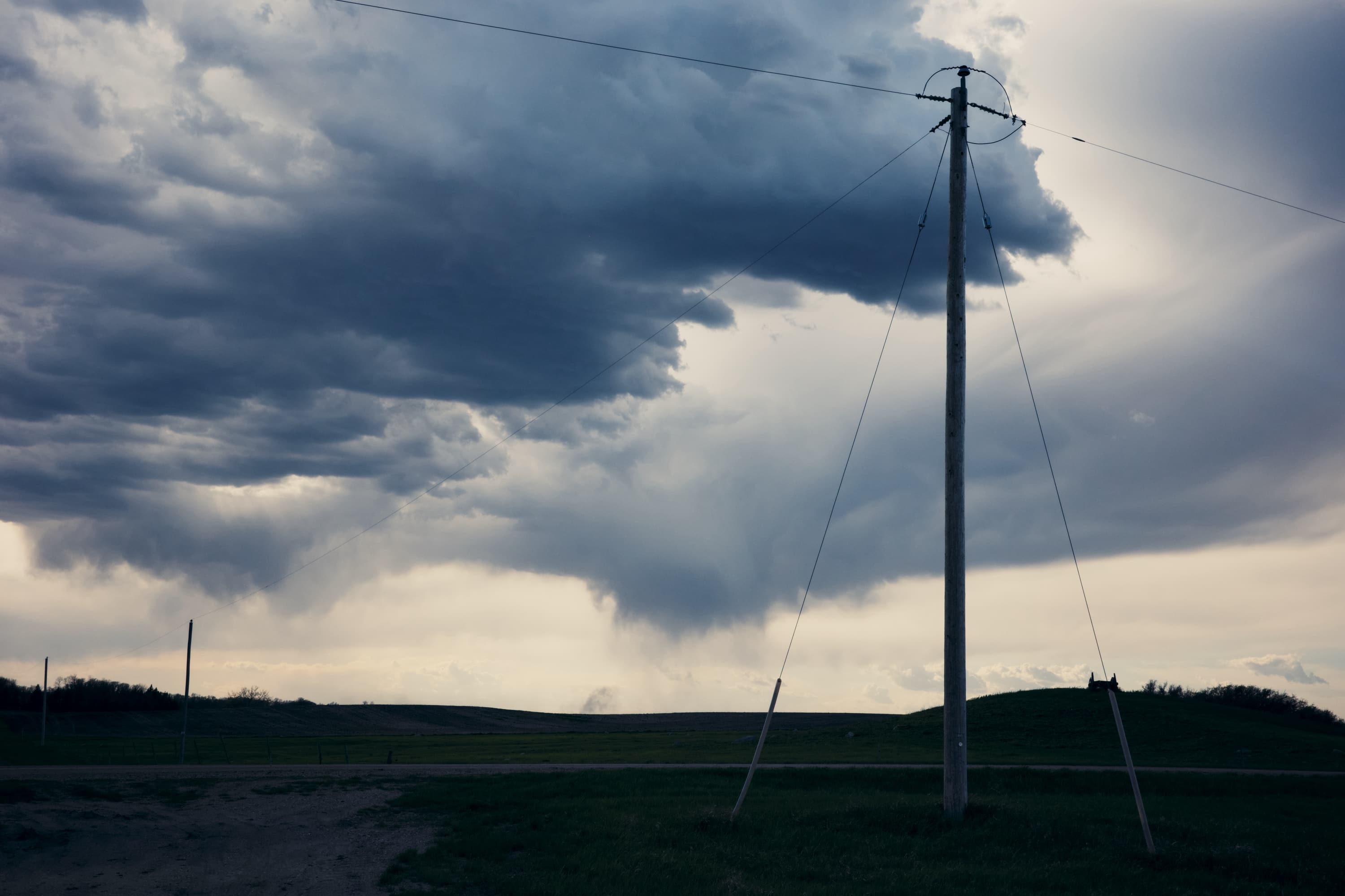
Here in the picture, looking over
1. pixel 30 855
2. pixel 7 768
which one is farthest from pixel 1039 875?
pixel 7 768

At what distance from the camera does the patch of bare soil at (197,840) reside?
16969mm

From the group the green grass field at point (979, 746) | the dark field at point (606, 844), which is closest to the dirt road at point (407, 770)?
the green grass field at point (979, 746)

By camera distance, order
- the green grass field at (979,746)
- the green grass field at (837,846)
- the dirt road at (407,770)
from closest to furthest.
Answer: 1. the green grass field at (837,846)
2. the dirt road at (407,770)
3. the green grass field at (979,746)

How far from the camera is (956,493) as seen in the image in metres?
22.2

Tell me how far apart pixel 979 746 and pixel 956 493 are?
134 ft

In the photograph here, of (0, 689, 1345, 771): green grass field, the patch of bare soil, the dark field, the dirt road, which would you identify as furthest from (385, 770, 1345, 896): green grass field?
(0, 689, 1345, 771): green grass field

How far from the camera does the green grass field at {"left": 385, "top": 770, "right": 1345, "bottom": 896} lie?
16719 millimetres

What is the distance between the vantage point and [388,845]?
2033 centimetres

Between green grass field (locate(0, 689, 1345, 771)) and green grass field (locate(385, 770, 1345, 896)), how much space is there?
72.3 ft

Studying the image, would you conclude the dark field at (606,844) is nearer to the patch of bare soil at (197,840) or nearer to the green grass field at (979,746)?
the patch of bare soil at (197,840)

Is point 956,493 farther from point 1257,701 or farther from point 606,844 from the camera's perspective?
point 1257,701

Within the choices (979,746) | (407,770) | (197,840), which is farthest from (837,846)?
(979,746)

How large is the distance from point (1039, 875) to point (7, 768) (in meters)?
38.5

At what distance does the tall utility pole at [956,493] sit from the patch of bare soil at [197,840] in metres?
11.2
